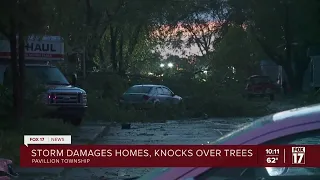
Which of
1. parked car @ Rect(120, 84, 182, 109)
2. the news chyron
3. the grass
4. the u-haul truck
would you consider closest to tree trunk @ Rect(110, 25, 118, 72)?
parked car @ Rect(120, 84, 182, 109)

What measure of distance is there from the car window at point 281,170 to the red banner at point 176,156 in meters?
0.04

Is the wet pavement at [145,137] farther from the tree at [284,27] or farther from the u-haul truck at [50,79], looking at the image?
the tree at [284,27]

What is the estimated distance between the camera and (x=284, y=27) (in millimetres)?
52094

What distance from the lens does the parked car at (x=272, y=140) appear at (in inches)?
158

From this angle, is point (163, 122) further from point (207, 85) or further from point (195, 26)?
point (195, 26)

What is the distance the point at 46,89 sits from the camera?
21.7m

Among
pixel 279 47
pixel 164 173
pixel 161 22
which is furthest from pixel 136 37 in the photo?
pixel 164 173

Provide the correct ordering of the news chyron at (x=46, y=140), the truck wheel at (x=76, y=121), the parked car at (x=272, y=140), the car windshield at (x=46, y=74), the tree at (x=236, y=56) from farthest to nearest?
the tree at (x=236, y=56) → the truck wheel at (x=76, y=121) → the car windshield at (x=46, y=74) → the news chyron at (x=46, y=140) → the parked car at (x=272, y=140)

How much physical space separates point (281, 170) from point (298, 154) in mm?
310

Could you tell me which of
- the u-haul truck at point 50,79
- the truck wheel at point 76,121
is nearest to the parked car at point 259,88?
the u-haul truck at point 50,79

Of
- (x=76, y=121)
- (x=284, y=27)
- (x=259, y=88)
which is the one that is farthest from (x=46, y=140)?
(x=284, y=27)

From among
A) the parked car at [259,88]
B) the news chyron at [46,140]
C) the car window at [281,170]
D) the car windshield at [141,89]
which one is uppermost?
the car window at [281,170]

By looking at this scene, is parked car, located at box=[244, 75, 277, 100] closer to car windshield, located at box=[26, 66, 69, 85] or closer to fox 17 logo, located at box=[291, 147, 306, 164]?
car windshield, located at box=[26, 66, 69, 85]

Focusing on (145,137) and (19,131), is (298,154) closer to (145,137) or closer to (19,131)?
(19,131)
